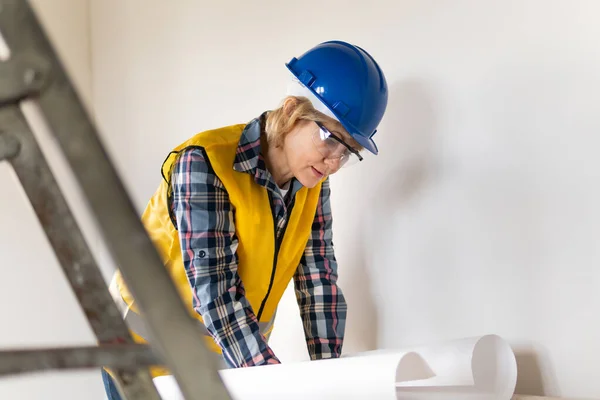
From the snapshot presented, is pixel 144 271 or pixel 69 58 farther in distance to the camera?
pixel 69 58

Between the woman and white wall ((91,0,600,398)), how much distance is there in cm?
14

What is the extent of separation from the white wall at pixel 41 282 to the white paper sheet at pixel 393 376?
1119mm

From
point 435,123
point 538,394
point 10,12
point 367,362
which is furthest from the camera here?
point 435,123

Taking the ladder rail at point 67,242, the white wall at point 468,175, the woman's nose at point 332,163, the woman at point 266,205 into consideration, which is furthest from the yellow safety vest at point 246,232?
the ladder rail at point 67,242

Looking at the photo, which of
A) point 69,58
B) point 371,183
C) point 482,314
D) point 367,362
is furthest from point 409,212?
point 69,58

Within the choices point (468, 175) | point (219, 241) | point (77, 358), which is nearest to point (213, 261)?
point (219, 241)

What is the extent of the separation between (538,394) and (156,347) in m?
0.93

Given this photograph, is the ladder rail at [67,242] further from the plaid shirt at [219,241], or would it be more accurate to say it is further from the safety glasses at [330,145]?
the safety glasses at [330,145]

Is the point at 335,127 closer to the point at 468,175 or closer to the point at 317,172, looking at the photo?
the point at 317,172

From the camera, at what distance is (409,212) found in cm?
135

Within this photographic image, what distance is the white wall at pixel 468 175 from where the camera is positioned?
1.10 metres

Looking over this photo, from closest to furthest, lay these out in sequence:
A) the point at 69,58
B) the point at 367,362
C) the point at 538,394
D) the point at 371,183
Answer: the point at 367,362 < the point at 538,394 < the point at 371,183 < the point at 69,58

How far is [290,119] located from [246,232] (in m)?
0.23

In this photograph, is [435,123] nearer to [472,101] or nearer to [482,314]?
[472,101]
